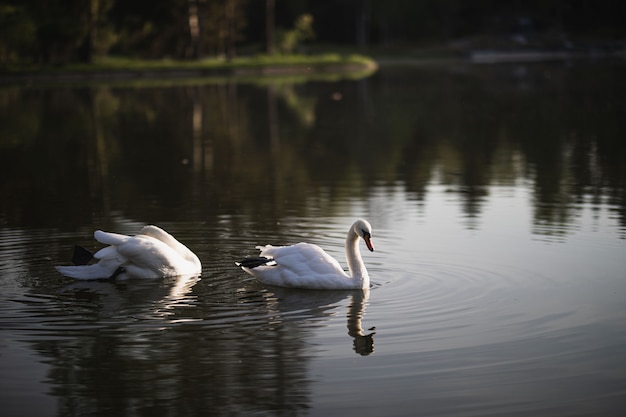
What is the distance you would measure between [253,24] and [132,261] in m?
102

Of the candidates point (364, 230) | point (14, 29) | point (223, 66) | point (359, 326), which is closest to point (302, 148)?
point (364, 230)

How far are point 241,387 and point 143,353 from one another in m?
1.17

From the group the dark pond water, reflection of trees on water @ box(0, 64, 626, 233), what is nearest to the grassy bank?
reflection of trees on water @ box(0, 64, 626, 233)

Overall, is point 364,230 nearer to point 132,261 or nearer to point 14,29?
point 132,261

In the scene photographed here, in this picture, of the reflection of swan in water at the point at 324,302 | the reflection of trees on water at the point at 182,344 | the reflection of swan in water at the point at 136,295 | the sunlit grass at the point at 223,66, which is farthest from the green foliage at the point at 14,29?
the reflection of swan in water at the point at 324,302

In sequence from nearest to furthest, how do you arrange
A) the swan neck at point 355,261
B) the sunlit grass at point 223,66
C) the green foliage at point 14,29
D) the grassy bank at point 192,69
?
1. the swan neck at point 355,261
2. the grassy bank at point 192,69
3. the sunlit grass at point 223,66
4. the green foliage at point 14,29

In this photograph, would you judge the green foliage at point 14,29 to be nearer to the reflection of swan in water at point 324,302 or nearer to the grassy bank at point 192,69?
the grassy bank at point 192,69

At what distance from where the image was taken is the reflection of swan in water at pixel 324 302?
9400 millimetres

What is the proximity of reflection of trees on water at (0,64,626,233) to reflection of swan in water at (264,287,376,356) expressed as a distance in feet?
13.3

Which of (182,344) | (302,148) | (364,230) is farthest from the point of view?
(302,148)

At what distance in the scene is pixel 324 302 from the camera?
34.0ft

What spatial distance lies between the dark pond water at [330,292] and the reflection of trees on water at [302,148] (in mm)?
118

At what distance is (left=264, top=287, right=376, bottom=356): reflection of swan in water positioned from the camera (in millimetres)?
9400

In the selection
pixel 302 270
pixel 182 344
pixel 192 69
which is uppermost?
pixel 192 69
